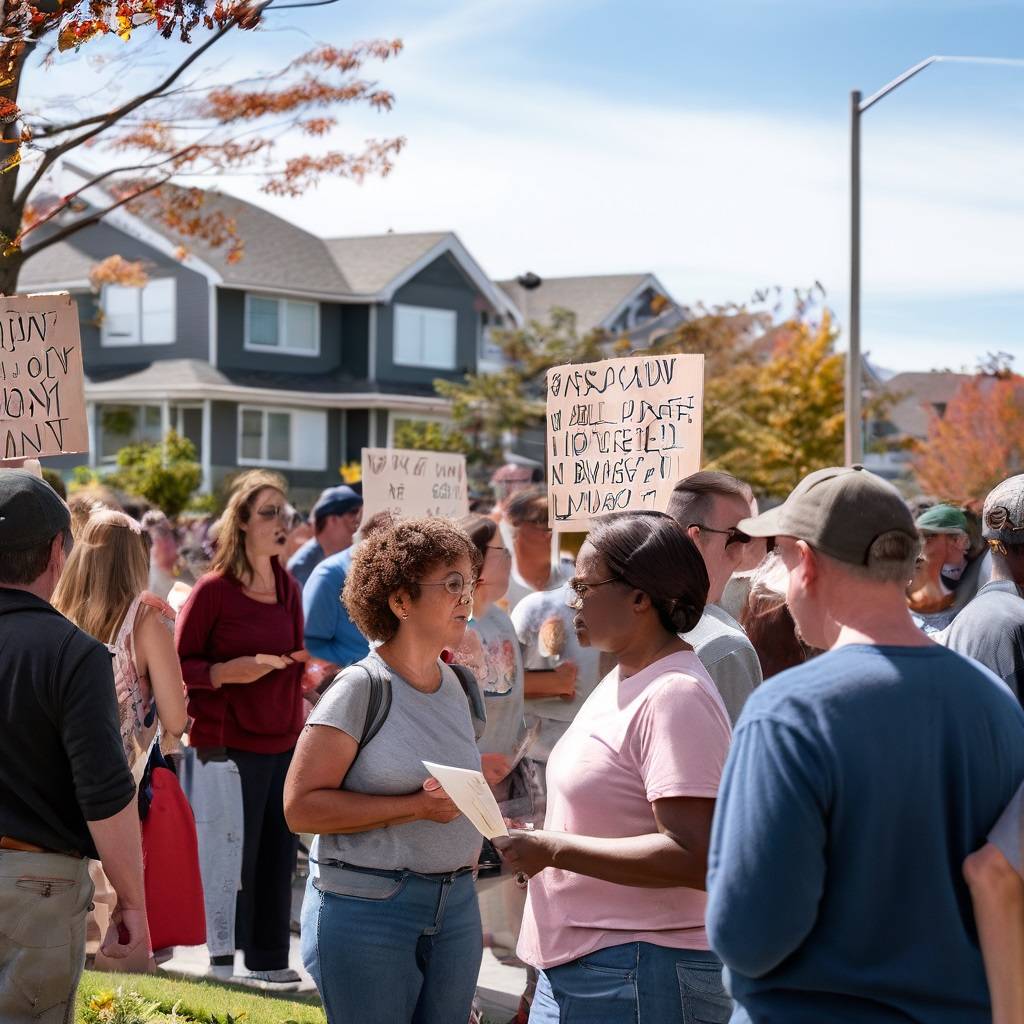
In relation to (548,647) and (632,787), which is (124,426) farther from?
(632,787)

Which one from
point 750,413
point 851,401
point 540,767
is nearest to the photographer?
point 540,767

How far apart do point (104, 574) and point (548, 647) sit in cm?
235

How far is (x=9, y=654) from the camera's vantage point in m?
3.64

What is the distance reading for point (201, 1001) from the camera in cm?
596

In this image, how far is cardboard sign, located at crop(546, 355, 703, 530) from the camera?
602cm

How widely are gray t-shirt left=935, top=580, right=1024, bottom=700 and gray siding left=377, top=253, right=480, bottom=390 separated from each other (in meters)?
37.3

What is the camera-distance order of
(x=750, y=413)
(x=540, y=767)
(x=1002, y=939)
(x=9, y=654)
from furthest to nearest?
(x=750, y=413)
(x=540, y=767)
(x=9, y=654)
(x=1002, y=939)

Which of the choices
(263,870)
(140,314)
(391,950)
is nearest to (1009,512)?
(391,950)

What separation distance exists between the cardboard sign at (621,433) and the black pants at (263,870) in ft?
6.84

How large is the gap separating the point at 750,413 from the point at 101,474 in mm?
17217

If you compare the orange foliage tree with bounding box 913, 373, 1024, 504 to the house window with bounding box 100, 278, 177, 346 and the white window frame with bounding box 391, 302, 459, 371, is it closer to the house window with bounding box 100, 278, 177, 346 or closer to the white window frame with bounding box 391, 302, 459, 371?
the white window frame with bounding box 391, 302, 459, 371

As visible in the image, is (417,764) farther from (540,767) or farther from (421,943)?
(540,767)

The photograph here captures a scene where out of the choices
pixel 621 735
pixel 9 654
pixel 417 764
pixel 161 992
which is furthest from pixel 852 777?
pixel 161 992

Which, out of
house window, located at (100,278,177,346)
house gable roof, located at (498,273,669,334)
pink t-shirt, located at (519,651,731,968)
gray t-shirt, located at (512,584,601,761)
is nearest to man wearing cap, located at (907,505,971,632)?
gray t-shirt, located at (512,584,601,761)
